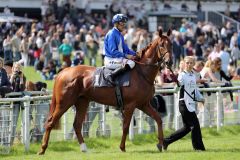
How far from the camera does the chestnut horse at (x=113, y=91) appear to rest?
1653cm

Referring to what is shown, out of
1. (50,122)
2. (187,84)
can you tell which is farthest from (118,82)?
(50,122)

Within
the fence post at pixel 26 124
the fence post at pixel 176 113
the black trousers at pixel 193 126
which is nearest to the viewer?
the black trousers at pixel 193 126

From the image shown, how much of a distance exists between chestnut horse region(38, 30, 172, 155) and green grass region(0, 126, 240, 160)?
0.49m

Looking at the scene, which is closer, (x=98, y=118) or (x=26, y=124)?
(x=26, y=124)

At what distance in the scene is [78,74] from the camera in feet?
55.5

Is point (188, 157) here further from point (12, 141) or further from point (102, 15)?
point (102, 15)

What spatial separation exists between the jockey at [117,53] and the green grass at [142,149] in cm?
154

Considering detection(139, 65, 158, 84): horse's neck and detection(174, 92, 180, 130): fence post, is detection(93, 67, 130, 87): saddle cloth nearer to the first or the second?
detection(139, 65, 158, 84): horse's neck

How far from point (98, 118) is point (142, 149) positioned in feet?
7.82

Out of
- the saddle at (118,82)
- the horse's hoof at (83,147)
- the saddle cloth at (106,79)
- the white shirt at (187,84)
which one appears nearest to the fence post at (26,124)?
the horse's hoof at (83,147)

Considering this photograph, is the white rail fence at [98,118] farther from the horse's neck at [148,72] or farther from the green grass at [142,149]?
the horse's neck at [148,72]

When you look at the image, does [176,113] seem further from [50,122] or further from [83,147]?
[50,122]

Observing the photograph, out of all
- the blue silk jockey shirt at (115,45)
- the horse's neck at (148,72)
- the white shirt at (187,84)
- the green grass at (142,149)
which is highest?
the blue silk jockey shirt at (115,45)

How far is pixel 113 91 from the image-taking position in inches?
655
